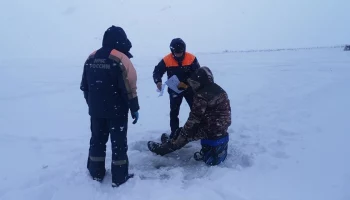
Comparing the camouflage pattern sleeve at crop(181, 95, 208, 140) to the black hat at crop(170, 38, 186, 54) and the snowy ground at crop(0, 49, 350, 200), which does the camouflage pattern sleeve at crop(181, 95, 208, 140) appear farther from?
the black hat at crop(170, 38, 186, 54)

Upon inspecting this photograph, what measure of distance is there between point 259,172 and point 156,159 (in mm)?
1527

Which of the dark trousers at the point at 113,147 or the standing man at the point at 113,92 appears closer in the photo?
the standing man at the point at 113,92

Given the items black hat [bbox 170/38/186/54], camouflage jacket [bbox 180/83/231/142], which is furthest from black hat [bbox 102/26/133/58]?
black hat [bbox 170/38/186/54]

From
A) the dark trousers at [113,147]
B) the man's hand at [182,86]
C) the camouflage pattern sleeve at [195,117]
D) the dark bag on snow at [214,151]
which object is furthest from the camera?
the man's hand at [182,86]

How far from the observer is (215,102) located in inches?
163

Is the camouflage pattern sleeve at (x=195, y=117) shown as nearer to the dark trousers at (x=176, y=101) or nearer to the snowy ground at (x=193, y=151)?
the snowy ground at (x=193, y=151)

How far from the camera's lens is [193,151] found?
500 cm

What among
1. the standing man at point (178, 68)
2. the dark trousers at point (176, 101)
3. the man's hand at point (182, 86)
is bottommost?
the dark trousers at point (176, 101)

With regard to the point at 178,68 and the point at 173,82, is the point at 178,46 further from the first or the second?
the point at 173,82

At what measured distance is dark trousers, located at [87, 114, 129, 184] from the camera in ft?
12.5

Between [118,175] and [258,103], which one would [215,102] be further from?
[258,103]

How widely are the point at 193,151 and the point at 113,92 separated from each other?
192cm

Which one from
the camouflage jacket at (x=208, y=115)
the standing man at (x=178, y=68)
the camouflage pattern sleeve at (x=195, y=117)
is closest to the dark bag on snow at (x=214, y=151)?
the camouflage jacket at (x=208, y=115)

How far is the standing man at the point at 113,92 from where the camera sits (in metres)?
3.61
